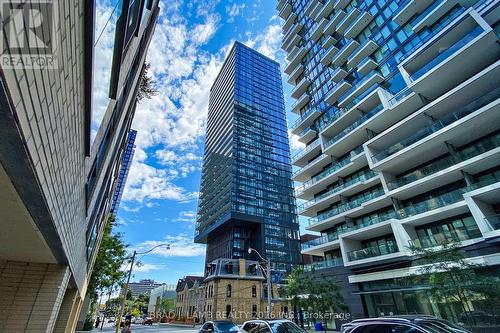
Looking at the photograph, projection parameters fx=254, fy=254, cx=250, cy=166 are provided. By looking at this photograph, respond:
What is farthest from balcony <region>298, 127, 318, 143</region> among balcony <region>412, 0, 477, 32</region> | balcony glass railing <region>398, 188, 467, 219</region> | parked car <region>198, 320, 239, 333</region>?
parked car <region>198, 320, 239, 333</region>

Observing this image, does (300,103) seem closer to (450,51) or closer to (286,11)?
(286,11)

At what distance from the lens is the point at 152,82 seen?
13.2 meters

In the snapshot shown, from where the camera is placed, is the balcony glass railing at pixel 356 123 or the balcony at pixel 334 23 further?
the balcony at pixel 334 23

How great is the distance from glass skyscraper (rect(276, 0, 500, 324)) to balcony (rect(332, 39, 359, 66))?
0.45 ft

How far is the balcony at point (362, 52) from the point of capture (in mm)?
31984

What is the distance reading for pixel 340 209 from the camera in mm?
30375

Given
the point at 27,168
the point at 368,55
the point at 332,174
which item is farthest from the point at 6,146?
the point at 368,55

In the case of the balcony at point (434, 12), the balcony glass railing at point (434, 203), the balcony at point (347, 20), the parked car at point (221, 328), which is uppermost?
the balcony at point (347, 20)

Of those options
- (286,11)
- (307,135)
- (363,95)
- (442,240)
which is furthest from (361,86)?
(286,11)

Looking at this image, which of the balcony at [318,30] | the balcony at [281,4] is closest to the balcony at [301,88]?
the balcony at [318,30]

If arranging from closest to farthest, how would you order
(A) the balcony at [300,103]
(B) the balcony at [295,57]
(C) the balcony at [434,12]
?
(C) the balcony at [434,12] < (A) the balcony at [300,103] < (B) the balcony at [295,57]

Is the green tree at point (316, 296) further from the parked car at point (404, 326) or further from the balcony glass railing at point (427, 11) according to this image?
the balcony glass railing at point (427, 11)

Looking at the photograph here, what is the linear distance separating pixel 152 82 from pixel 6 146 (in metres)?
12.3

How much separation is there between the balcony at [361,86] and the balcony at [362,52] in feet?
11.2
